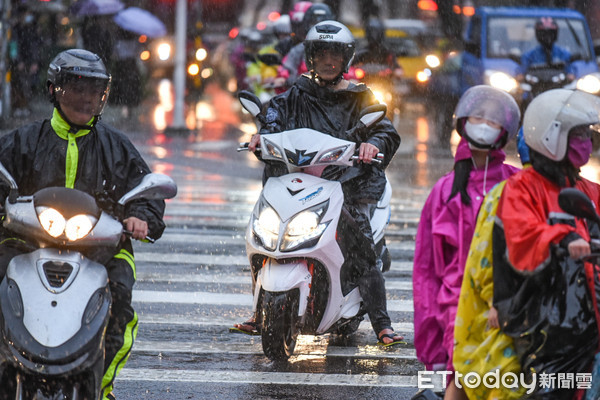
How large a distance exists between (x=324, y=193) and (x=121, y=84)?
18.2m

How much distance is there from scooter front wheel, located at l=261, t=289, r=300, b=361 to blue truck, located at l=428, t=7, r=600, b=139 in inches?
472

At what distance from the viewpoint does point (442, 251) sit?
206 inches

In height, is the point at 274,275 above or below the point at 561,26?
above

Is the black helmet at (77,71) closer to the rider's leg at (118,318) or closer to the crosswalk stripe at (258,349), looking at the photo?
the rider's leg at (118,318)

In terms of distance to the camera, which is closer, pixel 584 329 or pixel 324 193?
pixel 584 329

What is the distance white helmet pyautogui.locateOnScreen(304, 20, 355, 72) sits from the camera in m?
7.48

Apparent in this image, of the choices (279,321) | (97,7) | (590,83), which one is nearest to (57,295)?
(279,321)

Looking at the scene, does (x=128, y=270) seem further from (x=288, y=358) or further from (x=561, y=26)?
(x=561, y=26)

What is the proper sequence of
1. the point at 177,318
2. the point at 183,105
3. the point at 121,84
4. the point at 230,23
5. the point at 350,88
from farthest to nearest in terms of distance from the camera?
the point at 230,23, the point at 121,84, the point at 183,105, the point at 177,318, the point at 350,88

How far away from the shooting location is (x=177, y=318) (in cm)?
847

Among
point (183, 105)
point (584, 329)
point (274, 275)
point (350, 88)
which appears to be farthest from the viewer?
point (183, 105)

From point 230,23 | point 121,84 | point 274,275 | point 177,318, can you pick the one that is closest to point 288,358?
point 274,275

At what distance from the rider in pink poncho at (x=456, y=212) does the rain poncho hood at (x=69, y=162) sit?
1166 millimetres

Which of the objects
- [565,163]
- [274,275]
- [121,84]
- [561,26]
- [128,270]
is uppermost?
[565,163]
